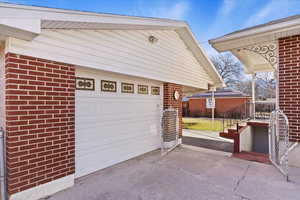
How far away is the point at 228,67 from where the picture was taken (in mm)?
26984

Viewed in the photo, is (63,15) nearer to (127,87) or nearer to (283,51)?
(127,87)

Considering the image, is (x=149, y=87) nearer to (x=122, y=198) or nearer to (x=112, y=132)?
(x=112, y=132)

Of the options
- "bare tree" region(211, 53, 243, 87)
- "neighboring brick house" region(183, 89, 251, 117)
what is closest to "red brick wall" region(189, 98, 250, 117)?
"neighboring brick house" region(183, 89, 251, 117)

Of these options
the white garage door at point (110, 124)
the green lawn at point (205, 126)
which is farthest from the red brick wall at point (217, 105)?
the white garage door at point (110, 124)

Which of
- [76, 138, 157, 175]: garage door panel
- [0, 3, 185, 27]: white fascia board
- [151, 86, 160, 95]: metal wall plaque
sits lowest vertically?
[76, 138, 157, 175]: garage door panel

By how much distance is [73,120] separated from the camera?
11.3 ft

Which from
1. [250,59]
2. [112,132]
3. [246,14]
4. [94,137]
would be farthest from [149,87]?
[246,14]

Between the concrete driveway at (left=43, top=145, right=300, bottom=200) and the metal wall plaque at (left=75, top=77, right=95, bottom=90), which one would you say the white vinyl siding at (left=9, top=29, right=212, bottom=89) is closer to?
the metal wall plaque at (left=75, top=77, right=95, bottom=90)

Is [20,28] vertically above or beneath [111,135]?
above

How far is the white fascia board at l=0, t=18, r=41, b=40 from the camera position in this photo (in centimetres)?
221

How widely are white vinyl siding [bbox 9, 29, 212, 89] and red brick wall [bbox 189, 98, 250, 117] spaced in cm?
1483

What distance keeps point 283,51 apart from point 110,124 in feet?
16.0

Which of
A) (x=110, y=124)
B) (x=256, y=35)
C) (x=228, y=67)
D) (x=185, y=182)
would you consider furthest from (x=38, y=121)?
(x=228, y=67)

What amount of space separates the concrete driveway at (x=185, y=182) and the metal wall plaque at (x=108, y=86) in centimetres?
201
